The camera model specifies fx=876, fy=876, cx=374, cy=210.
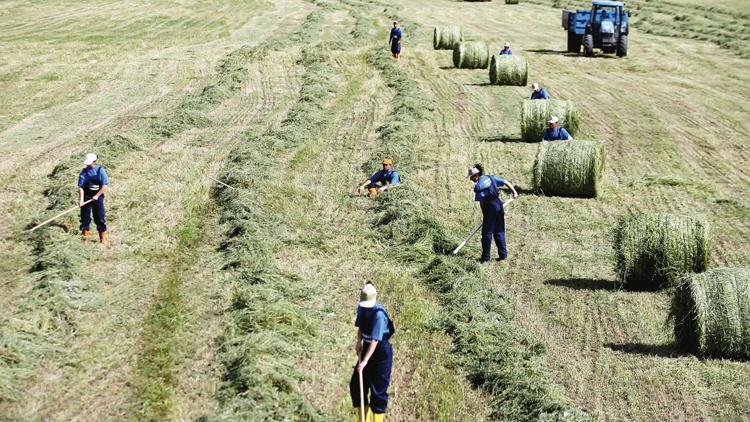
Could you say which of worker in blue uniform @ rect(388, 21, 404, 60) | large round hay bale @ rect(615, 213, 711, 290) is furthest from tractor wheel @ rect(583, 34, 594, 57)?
large round hay bale @ rect(615, 213, 711, 290)

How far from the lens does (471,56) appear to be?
1340 inches

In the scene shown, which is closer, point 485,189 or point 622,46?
point 485,189

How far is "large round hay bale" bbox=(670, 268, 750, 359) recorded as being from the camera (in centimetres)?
1065

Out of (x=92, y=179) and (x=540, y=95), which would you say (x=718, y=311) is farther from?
(x=540, y=95)

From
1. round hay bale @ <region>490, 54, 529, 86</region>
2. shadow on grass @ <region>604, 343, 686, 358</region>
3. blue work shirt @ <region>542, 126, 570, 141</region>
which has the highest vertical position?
blue work shirt @ <region>542, 126, 570, 141</region>

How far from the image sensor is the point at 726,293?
1066 cm

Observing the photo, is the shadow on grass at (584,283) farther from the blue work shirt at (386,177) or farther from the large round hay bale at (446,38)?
the large round hay bale at (446,38)

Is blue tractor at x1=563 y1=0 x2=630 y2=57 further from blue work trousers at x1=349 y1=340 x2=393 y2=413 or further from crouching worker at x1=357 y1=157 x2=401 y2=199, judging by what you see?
blue work trousers at x1=349 y1=340 x2=393 y2=413

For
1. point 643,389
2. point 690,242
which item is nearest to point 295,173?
point 690,242

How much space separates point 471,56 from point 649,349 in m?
23.9

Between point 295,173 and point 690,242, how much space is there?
9.65 metres

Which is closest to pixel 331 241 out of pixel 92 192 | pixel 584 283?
pixel 92 192

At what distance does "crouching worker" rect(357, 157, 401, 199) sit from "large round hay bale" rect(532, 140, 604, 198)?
2910 millimetres

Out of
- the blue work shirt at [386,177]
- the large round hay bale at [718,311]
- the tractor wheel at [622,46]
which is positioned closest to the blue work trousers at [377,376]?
the large round hay bale at [718,311]
